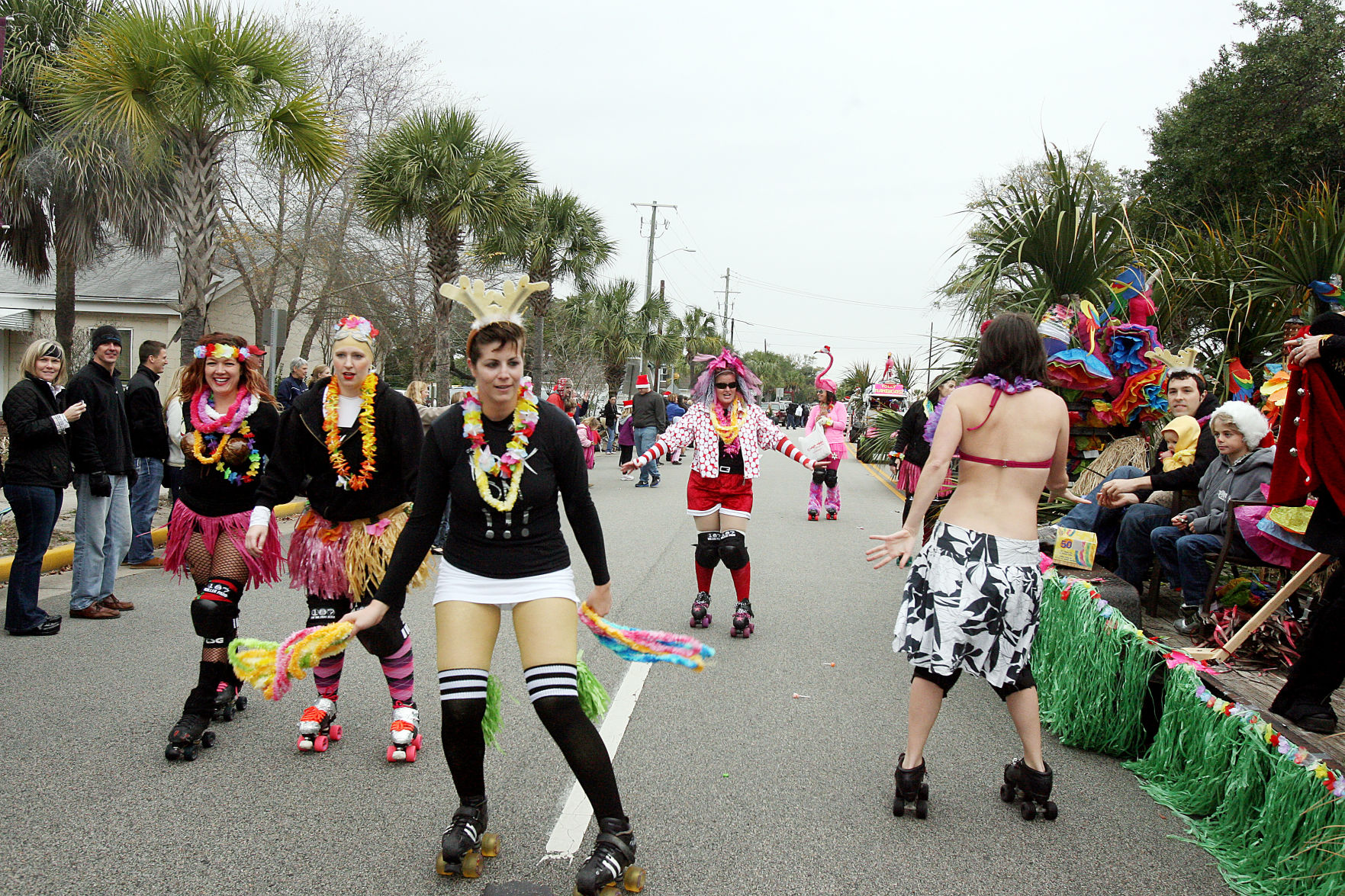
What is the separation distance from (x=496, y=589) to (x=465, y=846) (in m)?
0.80

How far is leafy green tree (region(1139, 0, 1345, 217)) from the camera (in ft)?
53.4

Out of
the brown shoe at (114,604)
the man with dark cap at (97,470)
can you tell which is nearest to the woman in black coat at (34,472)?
the man with dark cap at (97,470)

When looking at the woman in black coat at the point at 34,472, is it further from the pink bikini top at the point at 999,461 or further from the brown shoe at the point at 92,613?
the pink bikini top at the point at 999,461

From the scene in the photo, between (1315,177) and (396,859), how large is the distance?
1737 cm

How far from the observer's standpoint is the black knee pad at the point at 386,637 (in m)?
3.74

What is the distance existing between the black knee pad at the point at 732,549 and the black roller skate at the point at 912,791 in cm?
276

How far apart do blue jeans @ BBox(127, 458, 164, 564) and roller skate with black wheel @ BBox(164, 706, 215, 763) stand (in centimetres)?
424

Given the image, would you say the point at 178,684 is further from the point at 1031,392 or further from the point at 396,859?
the point at 1031,392

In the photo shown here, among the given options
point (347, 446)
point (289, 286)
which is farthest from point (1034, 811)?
point (289, 286)

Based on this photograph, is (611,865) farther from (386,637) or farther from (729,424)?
(729,424)

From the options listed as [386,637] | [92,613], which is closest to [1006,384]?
[386,637]

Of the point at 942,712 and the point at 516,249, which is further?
the point at 516,249

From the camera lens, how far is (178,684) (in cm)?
497

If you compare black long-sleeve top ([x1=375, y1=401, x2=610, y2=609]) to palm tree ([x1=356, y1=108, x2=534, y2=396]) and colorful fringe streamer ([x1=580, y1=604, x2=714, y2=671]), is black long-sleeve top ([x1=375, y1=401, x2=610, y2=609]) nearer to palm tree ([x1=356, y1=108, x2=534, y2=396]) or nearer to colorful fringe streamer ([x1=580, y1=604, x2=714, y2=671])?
colorful fringe streamer ([x1=580, y1=604, x2=714, y2=671])
